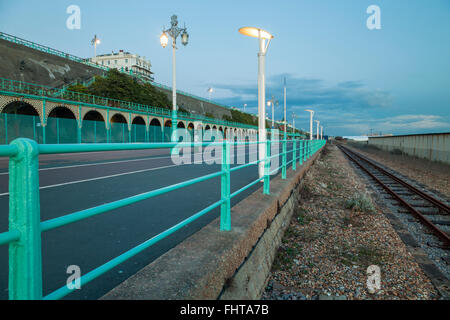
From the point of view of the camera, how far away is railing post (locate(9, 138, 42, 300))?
1.29 m

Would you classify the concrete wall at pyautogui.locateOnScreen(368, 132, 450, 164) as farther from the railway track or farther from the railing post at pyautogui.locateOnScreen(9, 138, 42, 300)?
the railing post at pyautogui.locateOnScreen(9, 138, 42, 300)

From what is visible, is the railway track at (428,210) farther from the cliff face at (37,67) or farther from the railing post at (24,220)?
the cliff face at (37,67)

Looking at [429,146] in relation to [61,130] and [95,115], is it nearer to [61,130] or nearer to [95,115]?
[61,130]

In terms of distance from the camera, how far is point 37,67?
4369cm

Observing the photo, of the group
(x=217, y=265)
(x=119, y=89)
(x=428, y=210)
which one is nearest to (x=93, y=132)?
(x=119, y=89)

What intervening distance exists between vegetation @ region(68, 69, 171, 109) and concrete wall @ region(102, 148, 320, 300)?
155 ft

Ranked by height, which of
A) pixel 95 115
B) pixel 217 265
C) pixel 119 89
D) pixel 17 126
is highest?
pixel 119 89

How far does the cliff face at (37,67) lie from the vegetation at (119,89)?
4244 mm

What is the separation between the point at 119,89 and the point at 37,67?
A: 11.9m

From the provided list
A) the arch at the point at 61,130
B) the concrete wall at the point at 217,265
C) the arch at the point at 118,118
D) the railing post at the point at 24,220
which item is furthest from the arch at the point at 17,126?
the railing post at the point at 24,220

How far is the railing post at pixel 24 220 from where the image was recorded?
1287 millimetres

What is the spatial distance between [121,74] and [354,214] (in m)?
52.2
